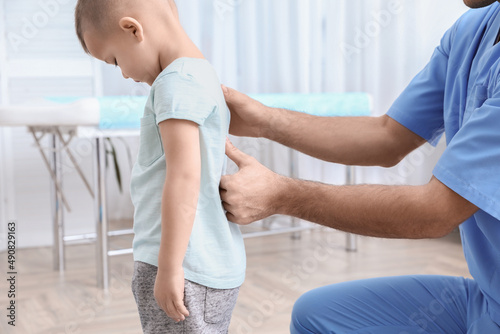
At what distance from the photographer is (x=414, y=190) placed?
34.4 inches

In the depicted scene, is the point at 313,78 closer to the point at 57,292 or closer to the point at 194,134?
the point at 57,292

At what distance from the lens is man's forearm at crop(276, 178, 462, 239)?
0.85 meters

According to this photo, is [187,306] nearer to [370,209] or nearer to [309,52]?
[370,209]

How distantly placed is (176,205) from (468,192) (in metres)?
0.43

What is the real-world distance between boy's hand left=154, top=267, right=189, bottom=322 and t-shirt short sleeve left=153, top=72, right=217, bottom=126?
24cm

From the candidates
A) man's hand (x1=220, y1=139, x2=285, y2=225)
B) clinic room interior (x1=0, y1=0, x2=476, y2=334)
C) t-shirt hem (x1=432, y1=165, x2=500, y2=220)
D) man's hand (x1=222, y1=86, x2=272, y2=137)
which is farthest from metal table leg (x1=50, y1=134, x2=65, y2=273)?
t-shirt hem (x1=432, y1=165, x2=500, y2=220)

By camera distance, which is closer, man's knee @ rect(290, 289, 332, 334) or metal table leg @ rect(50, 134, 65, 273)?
man's knee @ rect(290, 289, 332, 334)

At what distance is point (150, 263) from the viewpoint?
3.04 feet

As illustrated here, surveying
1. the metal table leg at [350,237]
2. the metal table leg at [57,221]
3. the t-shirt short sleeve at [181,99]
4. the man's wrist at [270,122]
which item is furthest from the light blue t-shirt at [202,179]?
the metal table leg at [350,237]

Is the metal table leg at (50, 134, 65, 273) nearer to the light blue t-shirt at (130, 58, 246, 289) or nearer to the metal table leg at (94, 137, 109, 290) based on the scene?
the metal table leg at (94, 137, 109, 290)

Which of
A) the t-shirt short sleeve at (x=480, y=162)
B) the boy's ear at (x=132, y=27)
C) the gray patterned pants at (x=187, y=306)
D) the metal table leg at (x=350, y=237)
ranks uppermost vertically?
the boy's ear at (x=132, y=27)

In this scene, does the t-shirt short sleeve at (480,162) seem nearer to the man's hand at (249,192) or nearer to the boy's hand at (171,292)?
the man's hand at (249,192)

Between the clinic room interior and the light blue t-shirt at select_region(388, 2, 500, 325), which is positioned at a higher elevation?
the light blue t-shirt at select_region(388, 2, 500, 325)

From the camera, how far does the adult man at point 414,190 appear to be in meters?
0.83
